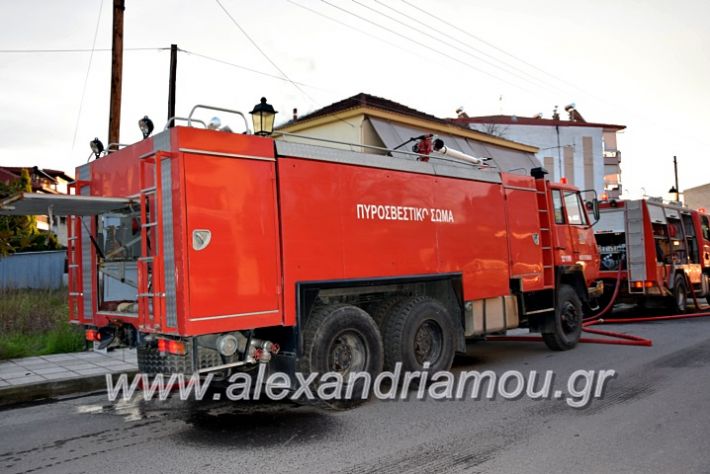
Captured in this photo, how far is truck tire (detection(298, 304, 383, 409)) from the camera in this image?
5735 millimetres

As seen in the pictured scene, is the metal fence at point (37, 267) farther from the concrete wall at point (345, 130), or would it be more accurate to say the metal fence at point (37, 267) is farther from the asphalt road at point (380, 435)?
the asphalt road at point (380, 435)

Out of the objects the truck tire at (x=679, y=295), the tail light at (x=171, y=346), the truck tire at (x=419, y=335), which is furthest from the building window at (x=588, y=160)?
the tail light at (x=171, y=346)

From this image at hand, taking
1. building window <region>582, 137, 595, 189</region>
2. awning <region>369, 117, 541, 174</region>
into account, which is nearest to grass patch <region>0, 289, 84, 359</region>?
awning <region>369, 117, 541, 174</region>

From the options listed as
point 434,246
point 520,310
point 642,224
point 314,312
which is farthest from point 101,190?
point 642,224

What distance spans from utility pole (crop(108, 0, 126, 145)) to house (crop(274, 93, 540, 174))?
13.7 feet

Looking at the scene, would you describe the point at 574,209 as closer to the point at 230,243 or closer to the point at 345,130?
the point at 230,243

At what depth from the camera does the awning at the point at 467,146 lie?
17.1m

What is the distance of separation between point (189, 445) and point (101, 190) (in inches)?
121

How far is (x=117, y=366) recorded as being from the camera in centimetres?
863

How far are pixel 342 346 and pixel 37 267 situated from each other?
725 inches

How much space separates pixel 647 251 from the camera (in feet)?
45.5

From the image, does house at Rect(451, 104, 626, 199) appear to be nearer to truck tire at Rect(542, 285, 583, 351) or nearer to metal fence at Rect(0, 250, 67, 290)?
metal fence at Rect(0, 250, 67, 290)

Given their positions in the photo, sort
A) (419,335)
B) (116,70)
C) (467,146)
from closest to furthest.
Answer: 1. (419,335)
2. (116,70)
3. (467,146)

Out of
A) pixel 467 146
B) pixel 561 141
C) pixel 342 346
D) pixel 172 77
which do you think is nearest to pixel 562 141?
pixel 561 141
